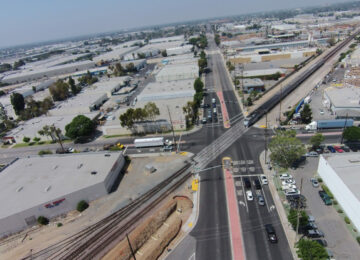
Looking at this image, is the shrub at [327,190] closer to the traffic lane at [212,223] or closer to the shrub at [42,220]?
the traffic lane at [212,223]

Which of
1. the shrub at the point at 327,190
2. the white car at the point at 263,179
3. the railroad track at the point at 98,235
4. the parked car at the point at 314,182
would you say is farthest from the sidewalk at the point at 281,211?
the railroad track at the point at 98,235

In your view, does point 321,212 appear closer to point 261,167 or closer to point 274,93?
Answer: point 261,167

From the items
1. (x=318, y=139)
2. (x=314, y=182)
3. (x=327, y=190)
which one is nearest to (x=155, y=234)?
(x=314, y=182)

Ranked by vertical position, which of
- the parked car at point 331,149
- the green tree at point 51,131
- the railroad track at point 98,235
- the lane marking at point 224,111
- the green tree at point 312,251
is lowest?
the railroad track at point 98,235

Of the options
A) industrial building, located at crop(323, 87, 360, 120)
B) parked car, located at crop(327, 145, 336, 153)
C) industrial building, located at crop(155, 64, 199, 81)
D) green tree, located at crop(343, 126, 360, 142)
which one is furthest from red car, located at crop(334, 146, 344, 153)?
industrial building, located at crop(155, 64, 199, 81)

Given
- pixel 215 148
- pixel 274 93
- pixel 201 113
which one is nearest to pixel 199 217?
pixel 215 148
